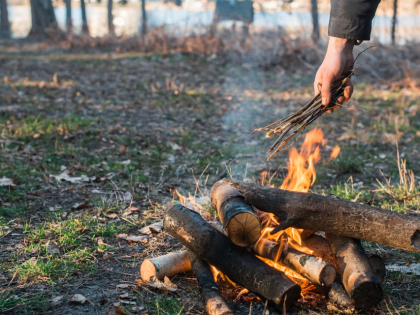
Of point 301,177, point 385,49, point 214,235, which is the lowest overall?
point 214,235

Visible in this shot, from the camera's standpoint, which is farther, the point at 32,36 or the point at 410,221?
the point at 32,36

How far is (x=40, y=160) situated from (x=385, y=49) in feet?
34.0

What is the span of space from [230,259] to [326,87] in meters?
1.36

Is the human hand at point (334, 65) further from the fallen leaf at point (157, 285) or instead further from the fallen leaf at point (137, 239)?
the fallen leaf at point (137, 239)

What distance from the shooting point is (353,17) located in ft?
8.69

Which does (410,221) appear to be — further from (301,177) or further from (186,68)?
(186,68)

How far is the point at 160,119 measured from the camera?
25.0ft

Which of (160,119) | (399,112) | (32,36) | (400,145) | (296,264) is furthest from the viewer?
(32,36)

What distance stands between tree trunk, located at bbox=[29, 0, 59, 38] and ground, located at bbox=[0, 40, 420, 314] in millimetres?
7565

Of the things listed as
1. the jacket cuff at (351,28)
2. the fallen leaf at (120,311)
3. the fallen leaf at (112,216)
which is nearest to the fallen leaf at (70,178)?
the fallen leaf at (112,216)

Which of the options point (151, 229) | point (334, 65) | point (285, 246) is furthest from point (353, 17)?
point (151, 229)

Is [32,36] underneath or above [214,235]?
above

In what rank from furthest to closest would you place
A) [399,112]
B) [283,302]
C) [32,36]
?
[32,36] → [399,112] → [283,302]

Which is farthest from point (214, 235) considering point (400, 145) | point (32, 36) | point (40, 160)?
point (32, 36)
